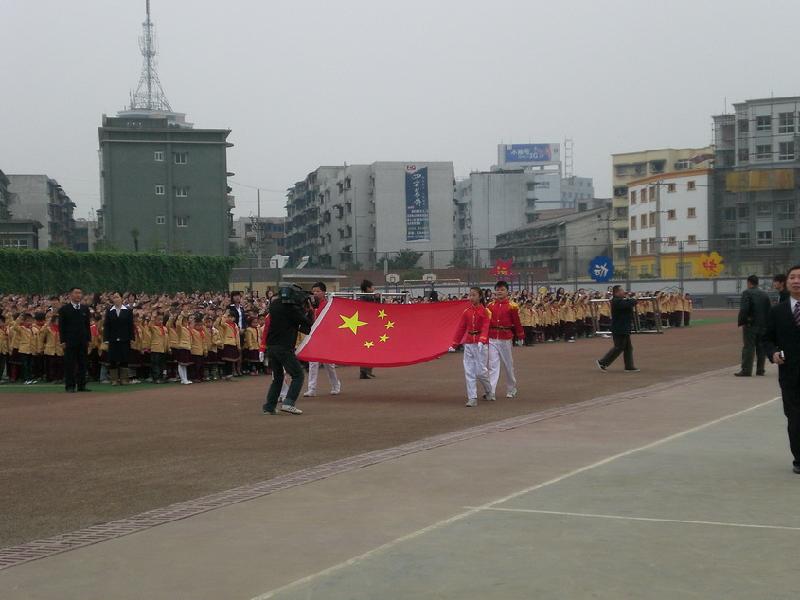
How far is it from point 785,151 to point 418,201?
3268 centimetres

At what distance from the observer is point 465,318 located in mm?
17469

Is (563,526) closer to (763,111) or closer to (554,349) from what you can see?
(554,349)

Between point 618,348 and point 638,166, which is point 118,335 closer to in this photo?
point 618,348

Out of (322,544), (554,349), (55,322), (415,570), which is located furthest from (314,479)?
(554,349)

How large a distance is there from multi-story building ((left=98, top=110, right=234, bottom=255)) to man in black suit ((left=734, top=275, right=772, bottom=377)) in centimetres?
6333

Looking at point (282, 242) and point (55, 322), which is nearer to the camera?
point (55, 322)

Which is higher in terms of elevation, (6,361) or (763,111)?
(763,111)

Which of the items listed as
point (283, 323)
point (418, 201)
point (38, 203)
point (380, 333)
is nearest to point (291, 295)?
point (283, 323)

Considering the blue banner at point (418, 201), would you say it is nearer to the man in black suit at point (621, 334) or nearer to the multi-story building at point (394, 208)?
the multi-story building at point (394, 208)

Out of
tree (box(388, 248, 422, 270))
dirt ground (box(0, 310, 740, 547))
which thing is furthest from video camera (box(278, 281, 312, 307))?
tree (box(388, 248, 422, 270))

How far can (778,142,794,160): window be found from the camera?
88.9 meters

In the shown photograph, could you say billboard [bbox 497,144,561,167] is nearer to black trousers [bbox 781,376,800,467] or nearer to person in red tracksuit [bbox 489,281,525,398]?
person in red tracksuit [bbox 489,281,525,398]

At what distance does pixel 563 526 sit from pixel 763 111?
8971cm

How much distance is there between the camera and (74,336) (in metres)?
21.2
